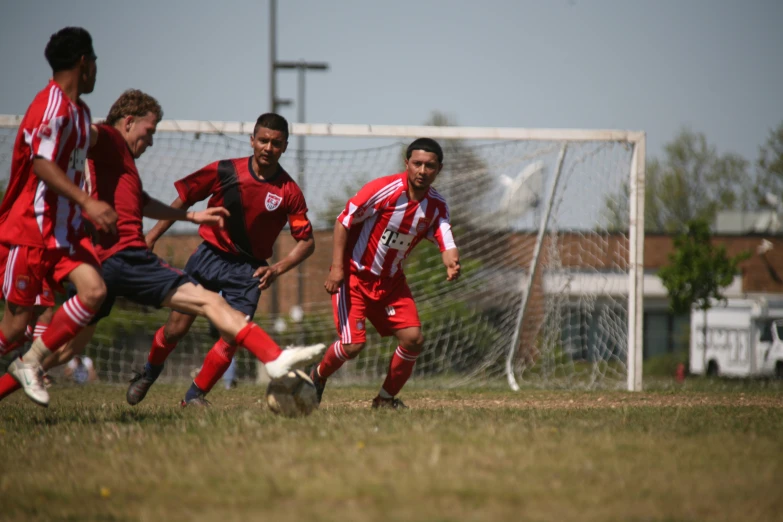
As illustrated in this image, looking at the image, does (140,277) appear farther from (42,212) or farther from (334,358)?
(334,358)

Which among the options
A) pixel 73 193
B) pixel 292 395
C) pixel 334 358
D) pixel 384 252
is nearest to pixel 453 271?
pixel 384 252

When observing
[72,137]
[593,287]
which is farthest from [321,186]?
[72,137]

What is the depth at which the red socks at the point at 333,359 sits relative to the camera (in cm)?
731

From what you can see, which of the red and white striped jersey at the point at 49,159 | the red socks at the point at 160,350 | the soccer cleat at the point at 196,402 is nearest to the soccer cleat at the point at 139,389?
the red socks at the point at 160,350

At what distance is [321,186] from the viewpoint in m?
13.2

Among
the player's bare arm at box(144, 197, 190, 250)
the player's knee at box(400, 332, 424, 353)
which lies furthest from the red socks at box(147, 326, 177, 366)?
the player's knee at box(400, 332, 424, 353)

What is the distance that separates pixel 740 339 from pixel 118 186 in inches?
1068

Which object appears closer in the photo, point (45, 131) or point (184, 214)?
point (45, 131)

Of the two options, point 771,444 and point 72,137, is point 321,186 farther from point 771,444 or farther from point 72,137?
point 771,444

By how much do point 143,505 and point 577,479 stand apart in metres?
1.82

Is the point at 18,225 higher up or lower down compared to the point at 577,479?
higher up

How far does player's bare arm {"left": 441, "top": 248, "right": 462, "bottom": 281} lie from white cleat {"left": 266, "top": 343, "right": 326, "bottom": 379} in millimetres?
1834

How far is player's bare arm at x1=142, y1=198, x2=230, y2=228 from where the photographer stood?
561 cm

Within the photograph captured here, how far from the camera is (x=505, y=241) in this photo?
1458 centimetres
